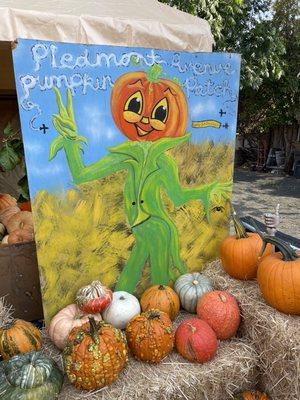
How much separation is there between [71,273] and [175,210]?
890 millimetres

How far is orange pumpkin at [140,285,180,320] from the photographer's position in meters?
2.57

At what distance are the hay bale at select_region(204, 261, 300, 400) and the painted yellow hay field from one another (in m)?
0.66

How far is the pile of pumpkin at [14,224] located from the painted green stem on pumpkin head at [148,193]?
2.62 ft

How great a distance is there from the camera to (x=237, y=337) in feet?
8.39

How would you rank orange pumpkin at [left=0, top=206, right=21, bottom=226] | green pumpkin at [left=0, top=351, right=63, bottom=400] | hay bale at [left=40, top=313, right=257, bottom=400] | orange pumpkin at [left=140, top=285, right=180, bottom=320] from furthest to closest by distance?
orange pumpkin at [left=0, top=206, right=21, bottom=226], orange pumpkin at [left=140, top=285, right=180, bottom=320], hay bale at [left=40, top=313, right=257, bottom=400], green pumpkin at [left=0, top=351, right=63, bottom=400]

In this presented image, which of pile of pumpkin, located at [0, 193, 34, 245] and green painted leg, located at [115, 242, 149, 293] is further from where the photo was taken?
pile of pumpkin, located at [0, 193, 34, 245]

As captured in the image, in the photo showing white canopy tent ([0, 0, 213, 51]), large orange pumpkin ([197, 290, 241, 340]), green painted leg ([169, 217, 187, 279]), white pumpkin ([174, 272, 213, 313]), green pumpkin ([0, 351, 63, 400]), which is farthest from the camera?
white canopy tent ([0, 0, 213, 51])

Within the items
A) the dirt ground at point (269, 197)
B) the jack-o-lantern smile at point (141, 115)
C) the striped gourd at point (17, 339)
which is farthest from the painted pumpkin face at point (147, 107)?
the dirt ground at point (269, 197)

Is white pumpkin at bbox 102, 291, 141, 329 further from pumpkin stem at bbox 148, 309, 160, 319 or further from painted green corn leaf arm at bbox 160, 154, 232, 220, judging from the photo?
painted green corn leaf arm at bbox 160, 154, 232, 220

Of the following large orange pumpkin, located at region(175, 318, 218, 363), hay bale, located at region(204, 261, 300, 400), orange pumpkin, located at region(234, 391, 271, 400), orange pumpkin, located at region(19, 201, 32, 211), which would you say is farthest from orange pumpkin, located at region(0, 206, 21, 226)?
orange pumpkin, located at region(234, 391, 271, 400)

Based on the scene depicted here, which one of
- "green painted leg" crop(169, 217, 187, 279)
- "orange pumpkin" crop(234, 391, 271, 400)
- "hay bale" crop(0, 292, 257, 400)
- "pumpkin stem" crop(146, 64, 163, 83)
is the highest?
"pumpkin stem" crop(146, 64, 163, 83)

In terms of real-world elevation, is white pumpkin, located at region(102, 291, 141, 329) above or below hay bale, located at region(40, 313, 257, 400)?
above

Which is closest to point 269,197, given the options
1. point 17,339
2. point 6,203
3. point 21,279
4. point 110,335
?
point 6,203

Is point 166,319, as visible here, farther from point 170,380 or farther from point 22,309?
point 22,309
